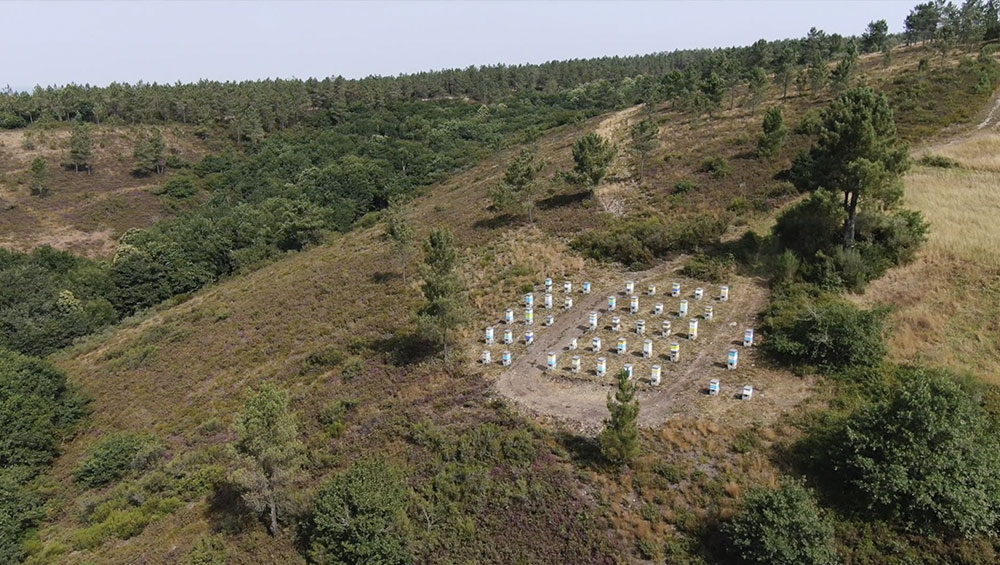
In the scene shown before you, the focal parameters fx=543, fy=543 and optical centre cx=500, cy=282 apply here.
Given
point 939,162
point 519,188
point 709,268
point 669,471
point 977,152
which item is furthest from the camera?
point 519,188

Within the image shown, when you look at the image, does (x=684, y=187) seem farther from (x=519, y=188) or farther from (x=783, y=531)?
(x=783, y=531)

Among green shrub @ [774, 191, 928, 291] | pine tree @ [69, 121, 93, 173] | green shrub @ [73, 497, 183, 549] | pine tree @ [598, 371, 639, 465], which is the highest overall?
pine tree @ [69, 121, 93, 173]

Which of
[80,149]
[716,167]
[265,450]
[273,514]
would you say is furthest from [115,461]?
[80,149]

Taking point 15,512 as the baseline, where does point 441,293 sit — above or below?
above

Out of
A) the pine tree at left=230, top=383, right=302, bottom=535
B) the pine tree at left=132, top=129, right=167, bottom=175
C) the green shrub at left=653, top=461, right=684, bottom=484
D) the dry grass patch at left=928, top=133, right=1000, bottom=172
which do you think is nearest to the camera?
the green shrub at left=653, top=461, right=684, bottom=484

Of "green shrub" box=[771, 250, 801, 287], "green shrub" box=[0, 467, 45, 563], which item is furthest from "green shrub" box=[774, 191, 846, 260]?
"green shrub" box=[0, 467, 45, 563]

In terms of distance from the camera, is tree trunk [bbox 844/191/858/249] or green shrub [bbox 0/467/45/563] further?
tree trunk [bbox 844/191/858/249]

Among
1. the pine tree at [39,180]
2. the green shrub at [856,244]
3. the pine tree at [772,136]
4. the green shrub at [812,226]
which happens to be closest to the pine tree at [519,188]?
the green shrub at [812,226]

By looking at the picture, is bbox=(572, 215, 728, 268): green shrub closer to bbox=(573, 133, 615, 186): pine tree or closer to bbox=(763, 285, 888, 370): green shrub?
bbox=(573, 133, 615, 186): pine tree
